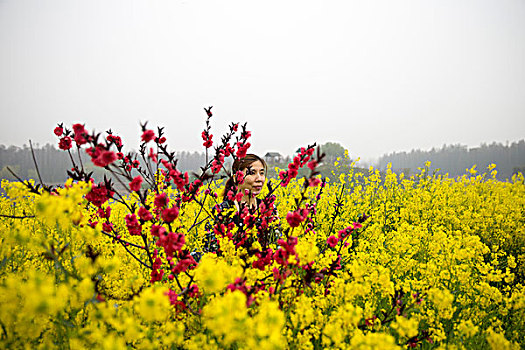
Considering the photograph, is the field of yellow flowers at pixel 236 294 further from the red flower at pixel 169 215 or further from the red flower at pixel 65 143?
the red flower at pixel 65 143

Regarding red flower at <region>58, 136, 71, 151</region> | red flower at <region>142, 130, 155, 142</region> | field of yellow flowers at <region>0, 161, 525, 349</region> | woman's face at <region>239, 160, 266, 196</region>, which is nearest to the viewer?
field of yellow flowers at <region>0, 161, 525, 349</region>

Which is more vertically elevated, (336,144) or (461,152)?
(336,144)

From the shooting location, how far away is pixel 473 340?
1890 millimetres

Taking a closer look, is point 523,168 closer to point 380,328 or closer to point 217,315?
point 380,328

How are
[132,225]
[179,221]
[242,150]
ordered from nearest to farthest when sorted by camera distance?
[132,225] → [179,221] → [242,150]

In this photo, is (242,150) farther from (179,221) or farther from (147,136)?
(147,136)

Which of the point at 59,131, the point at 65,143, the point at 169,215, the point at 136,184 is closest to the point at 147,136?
the point at 136,184

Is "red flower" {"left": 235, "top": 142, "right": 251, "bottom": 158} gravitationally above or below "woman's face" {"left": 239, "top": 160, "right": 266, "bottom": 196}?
above

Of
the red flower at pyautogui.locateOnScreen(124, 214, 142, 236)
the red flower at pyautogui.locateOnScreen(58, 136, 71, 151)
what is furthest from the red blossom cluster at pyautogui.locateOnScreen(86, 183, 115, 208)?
the red flower at pyautogui.locateOnScreen(58, 136, 71, 151)

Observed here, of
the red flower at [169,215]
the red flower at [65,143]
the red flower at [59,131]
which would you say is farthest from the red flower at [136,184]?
the red flower at [59,131]

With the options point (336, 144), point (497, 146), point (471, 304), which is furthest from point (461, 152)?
point (471, 304)

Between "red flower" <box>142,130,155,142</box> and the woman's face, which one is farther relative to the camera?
the woman's face

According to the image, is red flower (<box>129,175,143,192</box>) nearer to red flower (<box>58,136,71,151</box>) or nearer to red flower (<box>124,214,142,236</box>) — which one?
red flower (<box>124,214,142,236</box>)

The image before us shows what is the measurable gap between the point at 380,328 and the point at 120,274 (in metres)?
2.22
